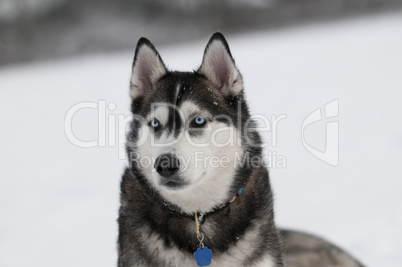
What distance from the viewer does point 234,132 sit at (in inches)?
115

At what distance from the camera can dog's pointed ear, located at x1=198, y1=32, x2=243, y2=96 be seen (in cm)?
291

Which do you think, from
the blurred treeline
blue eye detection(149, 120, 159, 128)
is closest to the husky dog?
blue eye detection(149, 120, 159, 128)

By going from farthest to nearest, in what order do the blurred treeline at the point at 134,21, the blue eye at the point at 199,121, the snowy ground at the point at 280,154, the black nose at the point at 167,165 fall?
the blurred treeline at the point at 134,21 → the snowy ground at the point at 280,154 → the blue eye at the point at 199,121 → the black nose at the point at 167,165

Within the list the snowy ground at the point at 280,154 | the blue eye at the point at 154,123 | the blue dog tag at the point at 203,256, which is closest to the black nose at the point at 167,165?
the blue eye at the point at 154,123

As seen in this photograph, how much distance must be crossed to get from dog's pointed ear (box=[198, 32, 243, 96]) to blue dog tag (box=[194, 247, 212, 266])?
996 mm

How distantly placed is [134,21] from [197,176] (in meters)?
20.9

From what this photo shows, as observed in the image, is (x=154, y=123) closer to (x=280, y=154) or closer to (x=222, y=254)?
(x=222, y=254)

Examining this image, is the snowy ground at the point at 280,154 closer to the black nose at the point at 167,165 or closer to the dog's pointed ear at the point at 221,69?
the dog's pointed ear at the point at 221,69

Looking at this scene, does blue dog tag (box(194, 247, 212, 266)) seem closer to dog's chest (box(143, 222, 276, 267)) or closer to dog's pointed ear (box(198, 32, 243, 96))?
dog's chest (box(143, 222, 276, 267))

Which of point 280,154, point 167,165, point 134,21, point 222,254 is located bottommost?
point 222,254

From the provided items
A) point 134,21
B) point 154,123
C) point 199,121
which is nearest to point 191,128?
point 199,121

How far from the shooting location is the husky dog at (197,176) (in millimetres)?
2725

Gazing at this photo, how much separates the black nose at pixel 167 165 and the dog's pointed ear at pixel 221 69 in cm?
71

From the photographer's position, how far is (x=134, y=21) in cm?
2259
